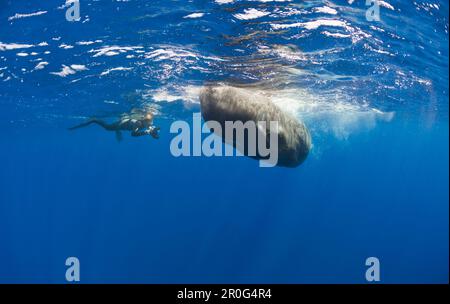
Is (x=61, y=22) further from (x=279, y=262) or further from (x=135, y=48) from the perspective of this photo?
(x=279, y=262)

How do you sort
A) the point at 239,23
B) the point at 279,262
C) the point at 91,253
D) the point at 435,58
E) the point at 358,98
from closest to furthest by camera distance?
the point at 239,23 < the point at 435,58 < the point at 358,98 < the point at 279,262 < the point at 91,253

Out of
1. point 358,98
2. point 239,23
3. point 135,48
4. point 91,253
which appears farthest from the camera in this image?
point 91,253

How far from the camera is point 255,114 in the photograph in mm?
8781

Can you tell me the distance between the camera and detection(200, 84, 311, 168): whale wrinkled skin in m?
8.77

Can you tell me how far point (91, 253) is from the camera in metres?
58.8

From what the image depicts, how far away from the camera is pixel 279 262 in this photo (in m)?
51.6

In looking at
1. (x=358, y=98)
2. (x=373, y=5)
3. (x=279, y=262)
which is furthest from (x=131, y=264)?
(x=373, y=5)

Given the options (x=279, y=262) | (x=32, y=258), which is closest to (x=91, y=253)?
(x=32, y=258)

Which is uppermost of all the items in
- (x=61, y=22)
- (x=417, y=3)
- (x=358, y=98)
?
(x=358, y=98)

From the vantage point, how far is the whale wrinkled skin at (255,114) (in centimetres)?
877
